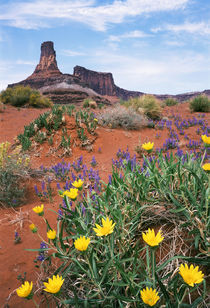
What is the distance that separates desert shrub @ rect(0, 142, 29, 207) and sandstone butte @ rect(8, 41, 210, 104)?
151 feet

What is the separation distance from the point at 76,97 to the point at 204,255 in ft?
168

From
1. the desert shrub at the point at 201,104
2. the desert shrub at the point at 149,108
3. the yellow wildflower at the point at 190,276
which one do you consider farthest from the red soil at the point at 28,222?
the desert shrub at the point at 201,104

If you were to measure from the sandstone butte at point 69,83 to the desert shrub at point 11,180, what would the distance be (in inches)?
1815

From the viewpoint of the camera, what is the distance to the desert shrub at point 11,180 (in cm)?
358

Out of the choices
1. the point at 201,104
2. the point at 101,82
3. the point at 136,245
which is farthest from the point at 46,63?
the point at 136,245

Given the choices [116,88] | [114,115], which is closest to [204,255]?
[114,115]

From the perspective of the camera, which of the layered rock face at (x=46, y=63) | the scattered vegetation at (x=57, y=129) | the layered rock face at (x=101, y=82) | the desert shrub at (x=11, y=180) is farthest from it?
the layered rock face at (x=101, y=82)

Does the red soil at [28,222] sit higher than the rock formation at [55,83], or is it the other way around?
the rock formation at [55,83]

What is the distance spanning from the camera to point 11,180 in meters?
3.82

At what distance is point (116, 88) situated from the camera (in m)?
94.8

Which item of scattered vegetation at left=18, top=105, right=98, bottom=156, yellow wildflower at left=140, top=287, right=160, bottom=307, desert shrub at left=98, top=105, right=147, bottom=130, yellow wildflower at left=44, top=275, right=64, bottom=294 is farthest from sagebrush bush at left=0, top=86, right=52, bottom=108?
yellow wildflower at left=140, top=287, right=160, bottom=307

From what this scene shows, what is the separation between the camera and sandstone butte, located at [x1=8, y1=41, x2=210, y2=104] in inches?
2046

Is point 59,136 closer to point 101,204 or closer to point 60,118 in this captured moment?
point 60,118

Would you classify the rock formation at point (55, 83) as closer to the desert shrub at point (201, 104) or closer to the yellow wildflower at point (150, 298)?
the desert shrub at point (201, 104)
